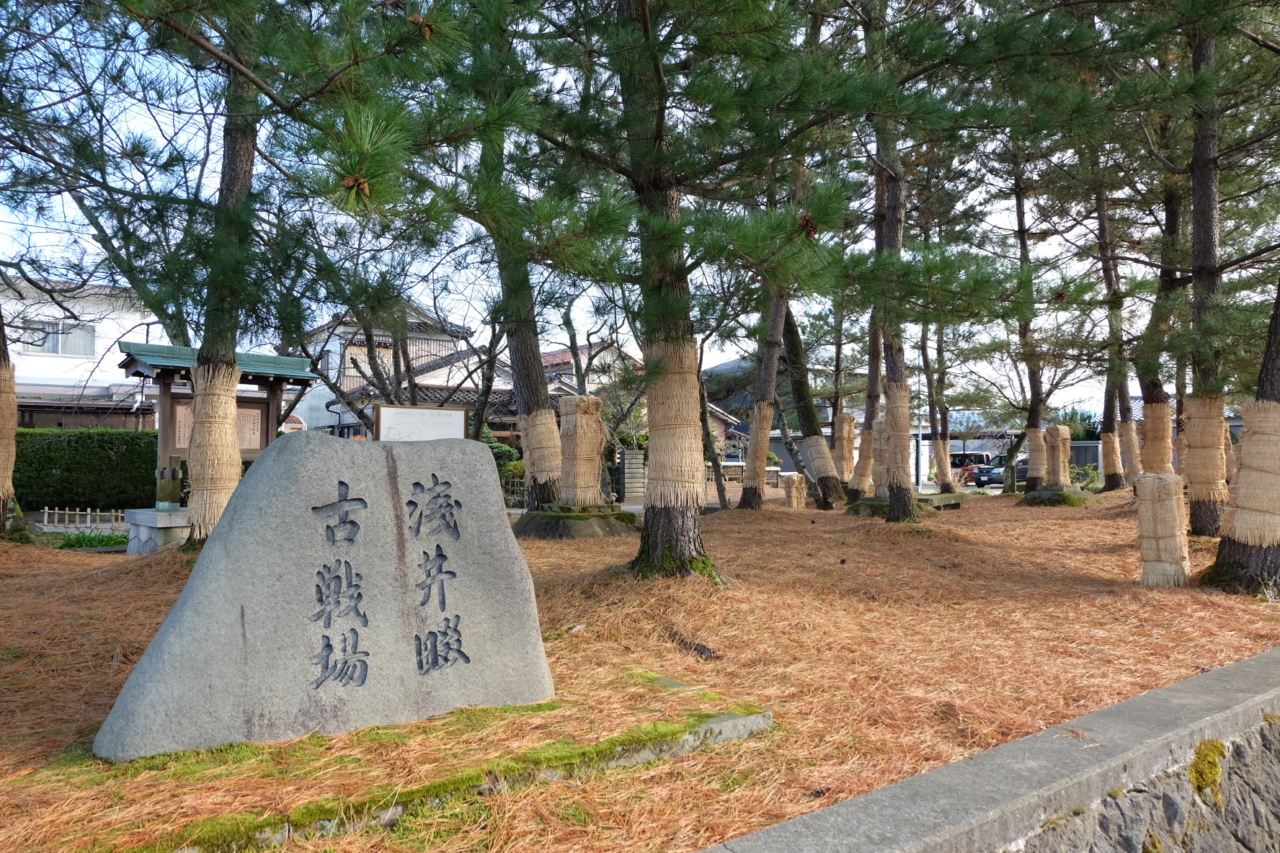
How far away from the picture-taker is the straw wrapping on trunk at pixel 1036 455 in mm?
15102

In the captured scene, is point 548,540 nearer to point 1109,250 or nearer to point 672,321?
point 672,321

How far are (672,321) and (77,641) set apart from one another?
396 centimetres

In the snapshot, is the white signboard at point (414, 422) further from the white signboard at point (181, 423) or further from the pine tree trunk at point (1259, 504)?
the white signboard at point (181, 423)

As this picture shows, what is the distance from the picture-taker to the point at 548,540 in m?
8.82

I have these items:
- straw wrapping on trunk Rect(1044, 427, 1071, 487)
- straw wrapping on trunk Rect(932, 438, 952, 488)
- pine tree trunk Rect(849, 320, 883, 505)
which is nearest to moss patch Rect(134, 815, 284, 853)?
pine tree trunk Rect(849, 320, 883, 505)

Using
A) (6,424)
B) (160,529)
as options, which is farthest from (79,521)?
(160,529)

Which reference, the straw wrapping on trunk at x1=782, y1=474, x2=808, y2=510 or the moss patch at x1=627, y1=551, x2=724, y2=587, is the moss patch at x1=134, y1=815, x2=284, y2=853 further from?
the straw wrapping on trunk at x1=782, y1=474, x2=808, y2=510

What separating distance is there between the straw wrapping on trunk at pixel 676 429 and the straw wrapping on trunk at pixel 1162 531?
3.37 m

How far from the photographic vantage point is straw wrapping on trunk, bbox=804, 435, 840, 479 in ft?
45.6

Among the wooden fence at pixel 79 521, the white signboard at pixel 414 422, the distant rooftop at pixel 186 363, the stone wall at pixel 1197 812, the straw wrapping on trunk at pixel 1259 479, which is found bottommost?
the stone wall at pixel 1197 812

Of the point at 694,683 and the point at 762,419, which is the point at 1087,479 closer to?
the point at 762,419

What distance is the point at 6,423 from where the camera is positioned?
888cm

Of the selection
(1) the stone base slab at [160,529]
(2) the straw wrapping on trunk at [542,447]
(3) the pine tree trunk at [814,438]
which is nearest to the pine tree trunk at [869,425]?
(3) the pine tree trunk at [814,438]

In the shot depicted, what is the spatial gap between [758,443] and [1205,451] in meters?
5.63
